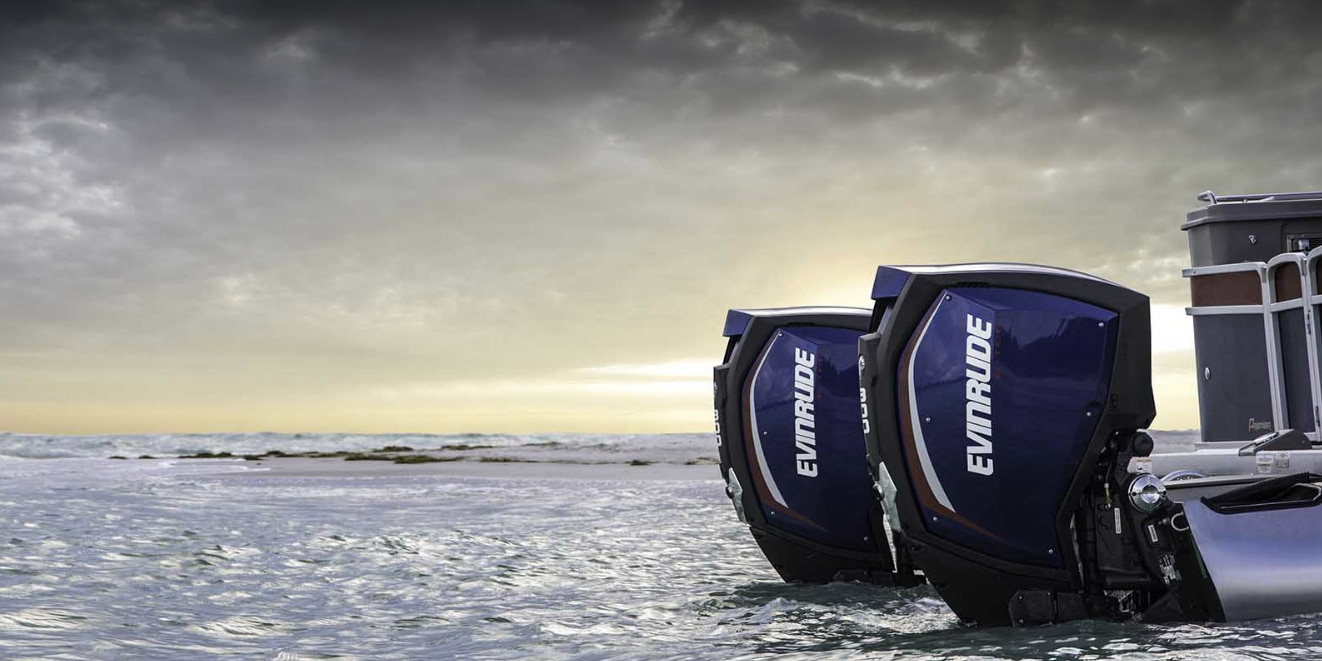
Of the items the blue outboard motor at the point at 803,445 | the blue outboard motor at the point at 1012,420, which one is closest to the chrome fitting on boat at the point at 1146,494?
the blue outboard motor at the point at 1012,420

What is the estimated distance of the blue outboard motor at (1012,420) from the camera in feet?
12.8

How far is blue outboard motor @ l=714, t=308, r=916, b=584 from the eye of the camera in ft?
17.3

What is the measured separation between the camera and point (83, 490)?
15266 mm

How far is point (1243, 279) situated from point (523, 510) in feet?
26.4

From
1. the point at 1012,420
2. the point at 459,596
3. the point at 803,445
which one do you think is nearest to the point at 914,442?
the point at 1012,420

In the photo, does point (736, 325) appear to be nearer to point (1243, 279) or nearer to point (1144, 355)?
point (1144, 355)

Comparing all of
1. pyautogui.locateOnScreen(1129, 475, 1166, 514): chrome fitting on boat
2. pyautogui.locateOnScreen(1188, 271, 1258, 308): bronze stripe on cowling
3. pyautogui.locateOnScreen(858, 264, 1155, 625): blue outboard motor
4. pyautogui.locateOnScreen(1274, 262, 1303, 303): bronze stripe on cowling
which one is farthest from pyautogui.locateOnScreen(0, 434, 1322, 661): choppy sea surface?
pyautogui.locateOnScreen(1274, 262, 1303, 303): bronze stripe on cowling

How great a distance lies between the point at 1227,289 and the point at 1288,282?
313 millimetres

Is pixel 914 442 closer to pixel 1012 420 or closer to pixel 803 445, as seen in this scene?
pixel 1012 420

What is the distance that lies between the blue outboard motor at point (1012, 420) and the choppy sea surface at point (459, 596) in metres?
0.20

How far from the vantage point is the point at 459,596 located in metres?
6.10

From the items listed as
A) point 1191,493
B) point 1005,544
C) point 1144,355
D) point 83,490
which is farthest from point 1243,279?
point 83,490

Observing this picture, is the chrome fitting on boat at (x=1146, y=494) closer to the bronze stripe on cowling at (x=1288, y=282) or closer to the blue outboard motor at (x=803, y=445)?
the blue outboard motor at (x=803, y=445)

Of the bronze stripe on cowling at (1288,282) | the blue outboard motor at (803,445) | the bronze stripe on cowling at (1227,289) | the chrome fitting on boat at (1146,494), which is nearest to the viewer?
the chrome fitting on boat at (1146,494)
